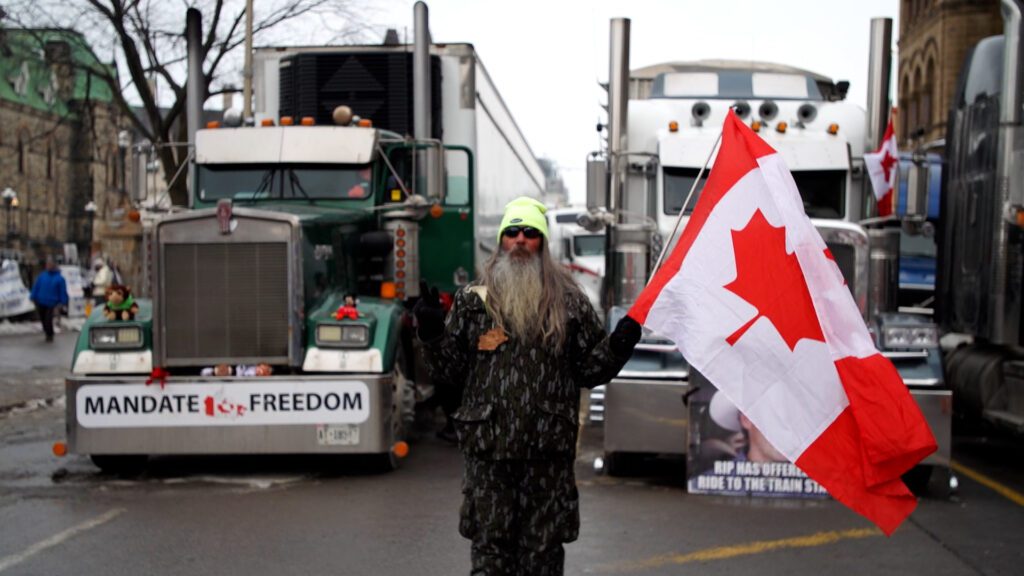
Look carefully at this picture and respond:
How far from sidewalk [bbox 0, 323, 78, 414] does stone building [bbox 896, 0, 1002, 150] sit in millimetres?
28112

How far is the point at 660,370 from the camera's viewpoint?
952 cm

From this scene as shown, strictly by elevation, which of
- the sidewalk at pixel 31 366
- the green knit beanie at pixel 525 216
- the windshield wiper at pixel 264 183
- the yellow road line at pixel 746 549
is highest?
the windshield wiper at pixel 264 183

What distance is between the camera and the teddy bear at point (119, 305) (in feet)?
33.4

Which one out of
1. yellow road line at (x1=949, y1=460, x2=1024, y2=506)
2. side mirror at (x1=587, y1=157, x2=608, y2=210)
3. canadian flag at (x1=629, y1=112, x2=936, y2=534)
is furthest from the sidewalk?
canadian flag at (x1=629, y1=112, x2=936, y2=534)

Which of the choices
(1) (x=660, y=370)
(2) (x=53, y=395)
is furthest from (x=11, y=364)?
(1) (x=660, y=370)

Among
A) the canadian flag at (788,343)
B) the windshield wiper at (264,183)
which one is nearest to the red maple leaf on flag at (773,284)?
the canadian flag at (788,343)

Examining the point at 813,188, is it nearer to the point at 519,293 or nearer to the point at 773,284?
the point at 773,284

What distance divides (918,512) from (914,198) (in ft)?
10.0

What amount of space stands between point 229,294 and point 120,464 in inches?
65.8

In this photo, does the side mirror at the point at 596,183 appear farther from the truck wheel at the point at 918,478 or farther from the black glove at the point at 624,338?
the black glove at the point at 624,338

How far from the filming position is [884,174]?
11.2 metres

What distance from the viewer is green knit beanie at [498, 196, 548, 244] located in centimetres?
518

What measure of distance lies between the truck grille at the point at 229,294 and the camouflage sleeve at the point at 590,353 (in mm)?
5314

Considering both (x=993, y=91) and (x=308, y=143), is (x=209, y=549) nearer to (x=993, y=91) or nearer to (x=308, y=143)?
(x=308, y=143)
